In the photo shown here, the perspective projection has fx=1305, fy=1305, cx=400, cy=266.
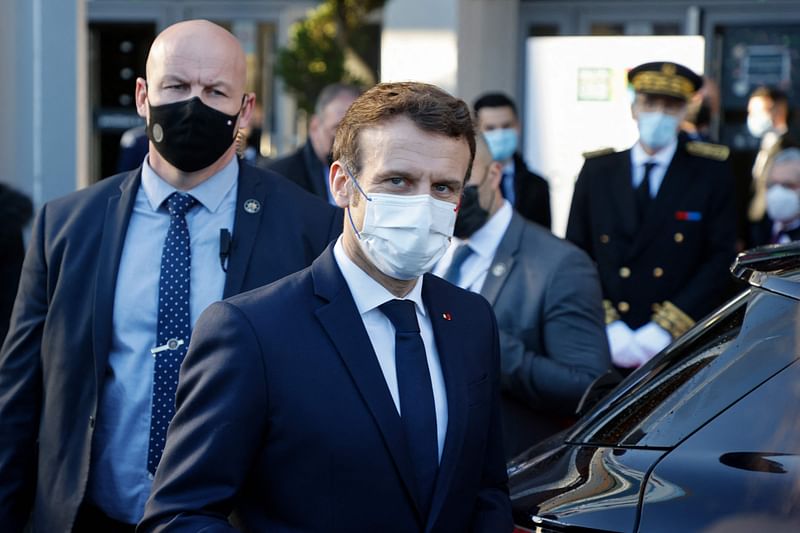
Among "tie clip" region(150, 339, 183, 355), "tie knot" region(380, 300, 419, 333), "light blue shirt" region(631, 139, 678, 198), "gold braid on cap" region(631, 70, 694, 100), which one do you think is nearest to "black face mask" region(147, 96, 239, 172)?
"tie clip" region(150, 339, 183, 355)

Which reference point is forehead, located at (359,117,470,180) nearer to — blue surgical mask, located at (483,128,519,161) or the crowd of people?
the crowd of people

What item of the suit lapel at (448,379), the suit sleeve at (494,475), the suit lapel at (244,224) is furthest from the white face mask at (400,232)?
the suit lapel at (244,224)

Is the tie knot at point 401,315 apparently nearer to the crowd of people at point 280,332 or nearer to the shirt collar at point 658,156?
the crowd of people at point 280,332

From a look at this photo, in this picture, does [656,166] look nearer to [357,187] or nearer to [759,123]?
[759,123]

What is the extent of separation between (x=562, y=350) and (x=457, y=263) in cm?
53

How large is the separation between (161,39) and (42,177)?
4847 mm

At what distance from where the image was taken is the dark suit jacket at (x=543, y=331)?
4.12m

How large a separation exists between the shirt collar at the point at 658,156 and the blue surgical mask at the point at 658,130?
2 cm

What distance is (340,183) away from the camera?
8.36 ft

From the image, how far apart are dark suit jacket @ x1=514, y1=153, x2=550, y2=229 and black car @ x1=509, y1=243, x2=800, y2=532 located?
430cm

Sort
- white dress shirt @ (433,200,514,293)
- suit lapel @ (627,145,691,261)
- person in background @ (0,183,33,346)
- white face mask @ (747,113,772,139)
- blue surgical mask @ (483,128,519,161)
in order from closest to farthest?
white dress shirt @ (433,200,514,293) < person in background @ (0,183,33,346) < suit lapel @ (627,145,691,261) < blue surgical mask @ (483,128,519,161) < white face mask @ (747,113,772,139)

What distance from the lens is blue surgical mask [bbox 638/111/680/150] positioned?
6.13 m

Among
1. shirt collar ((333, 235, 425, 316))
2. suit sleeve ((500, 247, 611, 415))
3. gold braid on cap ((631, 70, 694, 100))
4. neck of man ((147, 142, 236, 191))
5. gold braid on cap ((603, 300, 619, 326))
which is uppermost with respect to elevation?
gold braid on cap ((631, 70, 694, 100))

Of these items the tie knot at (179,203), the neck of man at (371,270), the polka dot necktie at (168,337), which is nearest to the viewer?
the neck of man at (371,270)
